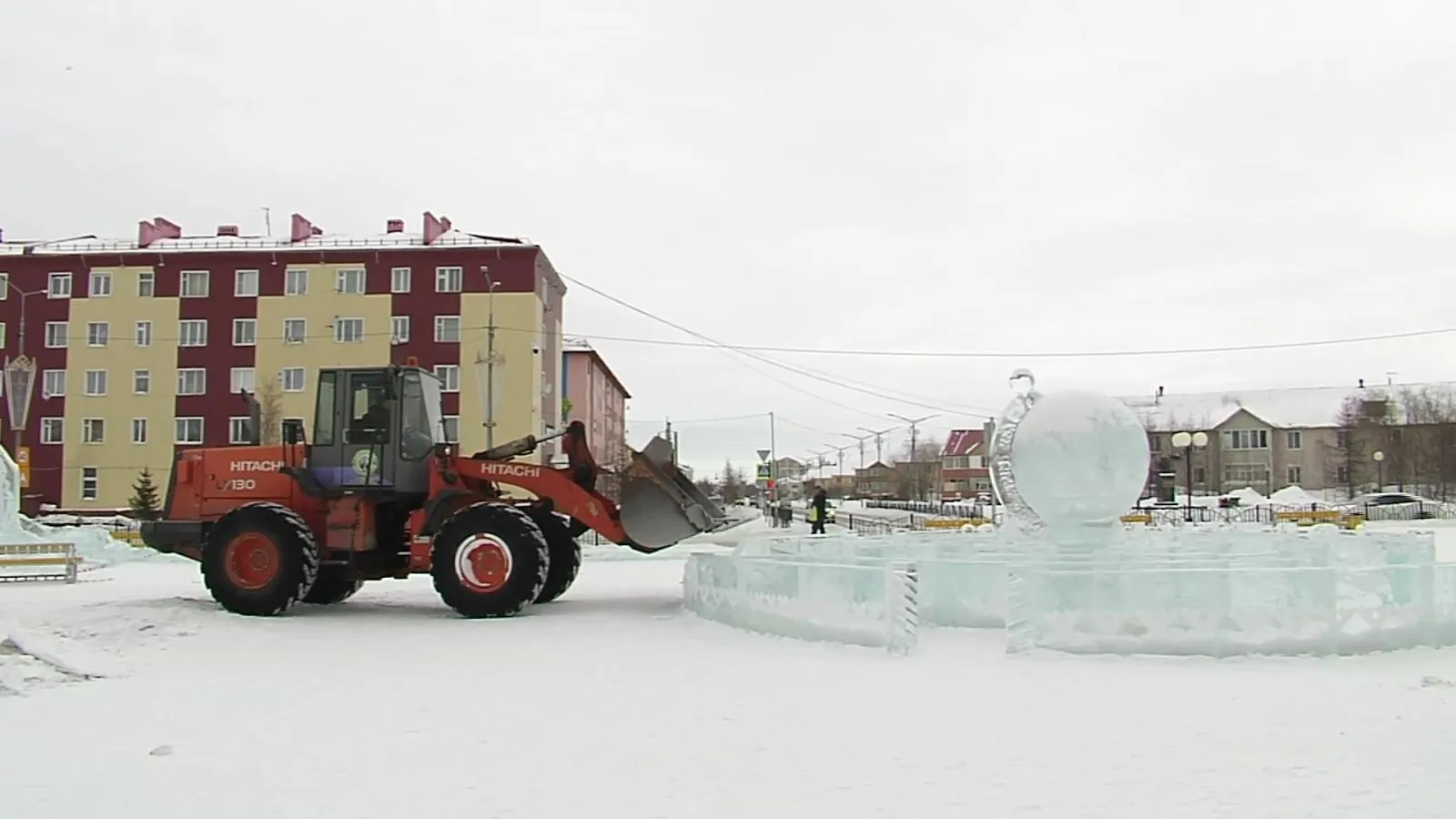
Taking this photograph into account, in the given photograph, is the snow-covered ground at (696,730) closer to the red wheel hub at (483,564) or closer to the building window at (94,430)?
the red wheel hub at (483,564)

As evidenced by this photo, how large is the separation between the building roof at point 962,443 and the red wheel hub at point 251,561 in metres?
106

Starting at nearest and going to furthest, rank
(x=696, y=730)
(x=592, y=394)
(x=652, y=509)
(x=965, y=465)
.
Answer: (x=696, y=730)
(x=652, y=509)
(x=592, y=394)
(x=965, y=465)

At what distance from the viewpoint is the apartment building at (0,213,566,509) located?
188ft

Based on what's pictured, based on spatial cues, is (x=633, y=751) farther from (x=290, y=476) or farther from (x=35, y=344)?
(x=35, y=344)

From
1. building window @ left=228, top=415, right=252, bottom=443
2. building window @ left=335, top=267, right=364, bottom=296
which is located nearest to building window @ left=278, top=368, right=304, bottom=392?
building window @ left=228, top=415, right=252, bottom=443

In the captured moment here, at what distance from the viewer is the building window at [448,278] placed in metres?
57.1

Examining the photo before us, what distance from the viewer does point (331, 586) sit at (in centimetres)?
1762

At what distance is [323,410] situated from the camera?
1652 cm

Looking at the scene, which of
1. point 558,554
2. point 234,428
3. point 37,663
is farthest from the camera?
point 234,428

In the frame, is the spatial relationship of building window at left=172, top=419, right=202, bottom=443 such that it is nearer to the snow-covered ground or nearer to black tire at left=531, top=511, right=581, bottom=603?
black tire at left=531, top=511, right=581, bottom=603

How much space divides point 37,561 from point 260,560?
1115cm

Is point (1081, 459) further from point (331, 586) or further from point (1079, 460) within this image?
point (331, 586)

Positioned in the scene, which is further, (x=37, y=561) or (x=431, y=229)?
(x=431, y=229)

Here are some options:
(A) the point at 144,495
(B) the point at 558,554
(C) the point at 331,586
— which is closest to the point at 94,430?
(A) the point at 144,495
